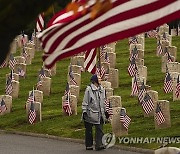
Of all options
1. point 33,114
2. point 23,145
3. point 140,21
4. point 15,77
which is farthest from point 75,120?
point 140,21

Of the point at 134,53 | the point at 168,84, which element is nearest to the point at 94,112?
the point at 168,84

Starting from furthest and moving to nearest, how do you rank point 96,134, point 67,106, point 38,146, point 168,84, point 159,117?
1. point 168,84
2. point 67,106
3. point 159,117
4. point 38,146
5. point 96,134

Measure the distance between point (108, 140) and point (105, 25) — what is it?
12.5 m

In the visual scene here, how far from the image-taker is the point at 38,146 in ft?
62.8

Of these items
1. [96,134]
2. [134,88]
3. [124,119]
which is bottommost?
[96,134]

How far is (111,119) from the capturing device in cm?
1981

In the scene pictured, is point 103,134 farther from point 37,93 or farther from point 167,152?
point 167,152

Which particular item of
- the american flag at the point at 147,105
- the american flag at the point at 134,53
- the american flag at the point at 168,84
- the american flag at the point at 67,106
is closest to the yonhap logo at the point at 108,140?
the american flag at the point at 147,105

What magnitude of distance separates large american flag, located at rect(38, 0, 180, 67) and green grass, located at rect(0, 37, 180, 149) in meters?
10.8

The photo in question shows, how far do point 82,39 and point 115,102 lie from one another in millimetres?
14415

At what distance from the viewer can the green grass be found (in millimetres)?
19781

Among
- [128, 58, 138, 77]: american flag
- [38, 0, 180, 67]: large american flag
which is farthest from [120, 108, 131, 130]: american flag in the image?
[38, 0, 180, 67]: large american flag

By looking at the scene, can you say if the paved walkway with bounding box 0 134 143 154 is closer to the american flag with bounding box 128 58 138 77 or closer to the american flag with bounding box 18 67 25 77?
the american flag with bounding box 128 58 138 77

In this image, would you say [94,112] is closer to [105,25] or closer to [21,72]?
[105,25]
